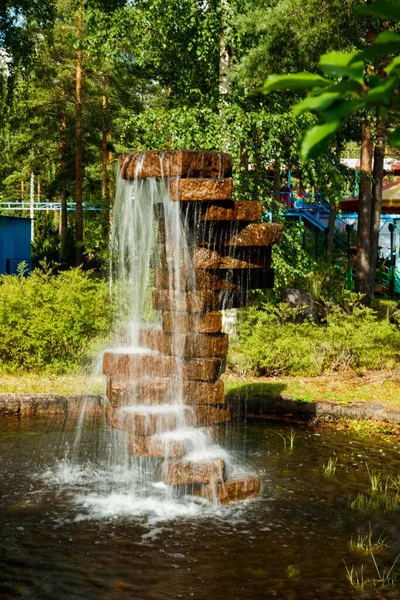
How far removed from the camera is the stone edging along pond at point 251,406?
10.7 m

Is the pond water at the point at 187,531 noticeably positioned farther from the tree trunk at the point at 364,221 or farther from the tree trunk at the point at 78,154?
the tree trunk at the point at 78,154

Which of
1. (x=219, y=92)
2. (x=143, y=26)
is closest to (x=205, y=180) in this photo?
(x=219, y=92)

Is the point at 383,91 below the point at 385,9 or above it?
below

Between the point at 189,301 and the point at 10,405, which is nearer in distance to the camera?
the point at 189,301

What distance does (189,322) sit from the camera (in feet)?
25.1

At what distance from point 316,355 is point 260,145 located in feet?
17.7

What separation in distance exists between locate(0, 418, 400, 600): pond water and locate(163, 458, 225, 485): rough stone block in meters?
0.21

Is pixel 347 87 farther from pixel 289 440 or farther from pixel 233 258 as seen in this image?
pixel 289 440

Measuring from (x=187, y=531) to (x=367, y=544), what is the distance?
144cm

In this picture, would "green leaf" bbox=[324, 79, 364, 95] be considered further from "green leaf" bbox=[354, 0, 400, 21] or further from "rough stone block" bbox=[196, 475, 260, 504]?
"rough stone block" bbox=[196, 475, 260, 504]

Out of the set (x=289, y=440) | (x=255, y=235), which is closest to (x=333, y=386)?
(x=289, y=440)

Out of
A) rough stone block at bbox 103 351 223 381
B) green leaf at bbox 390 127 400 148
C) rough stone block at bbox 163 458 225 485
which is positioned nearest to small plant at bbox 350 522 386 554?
rough stone block at bbox 163 458 225 485

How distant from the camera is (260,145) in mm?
16547

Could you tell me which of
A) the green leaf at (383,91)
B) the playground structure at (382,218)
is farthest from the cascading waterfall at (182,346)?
the playground structure at (382,218)
